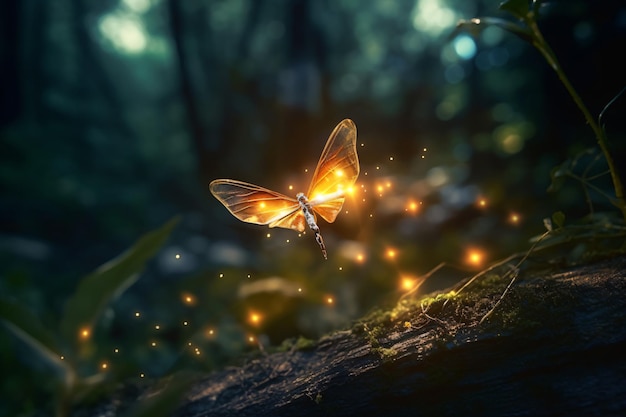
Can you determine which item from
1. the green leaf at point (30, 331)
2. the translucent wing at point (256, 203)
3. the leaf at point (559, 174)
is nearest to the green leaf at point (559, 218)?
the leaf at point (559, 174)

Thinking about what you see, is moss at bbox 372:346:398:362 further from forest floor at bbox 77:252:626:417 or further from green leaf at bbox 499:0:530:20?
green leaf at bbox 499:0:530:20

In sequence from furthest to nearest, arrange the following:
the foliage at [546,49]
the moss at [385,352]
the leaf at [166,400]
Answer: the foliage at [546,49]
the moss at [385,352]
the leaf at [166,400]

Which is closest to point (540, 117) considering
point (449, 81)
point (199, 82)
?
point (199, 82)

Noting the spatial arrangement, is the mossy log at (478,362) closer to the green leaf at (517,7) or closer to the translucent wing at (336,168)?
the translucent wing at (336,168)

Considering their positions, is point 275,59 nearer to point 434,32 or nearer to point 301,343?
point 434,32

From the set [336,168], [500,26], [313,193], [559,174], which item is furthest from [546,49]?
[313,193]
